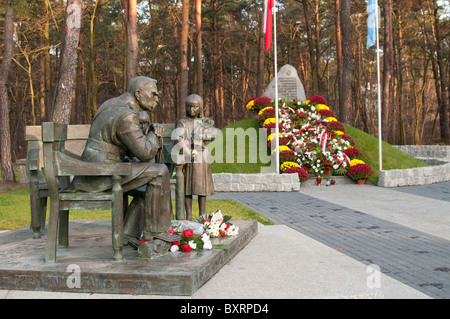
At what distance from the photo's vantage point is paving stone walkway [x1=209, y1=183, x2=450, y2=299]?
550cm

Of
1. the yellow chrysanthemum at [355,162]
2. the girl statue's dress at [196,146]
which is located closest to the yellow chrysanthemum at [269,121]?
the yellow chrysanthemum at [355,162]

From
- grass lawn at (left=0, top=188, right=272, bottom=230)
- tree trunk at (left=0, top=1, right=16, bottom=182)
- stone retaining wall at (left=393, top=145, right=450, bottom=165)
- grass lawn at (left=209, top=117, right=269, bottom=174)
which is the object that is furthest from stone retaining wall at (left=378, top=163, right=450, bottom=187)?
tree trunk at (left=0, top=1, right=16, bottom=182)

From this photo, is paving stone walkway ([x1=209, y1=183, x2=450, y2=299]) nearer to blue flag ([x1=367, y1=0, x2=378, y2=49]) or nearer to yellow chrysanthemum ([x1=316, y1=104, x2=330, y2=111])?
blue flag ([x1=367, y1=0, x2=378, y2=49])

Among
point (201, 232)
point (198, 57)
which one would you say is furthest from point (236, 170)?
point (198, 57)

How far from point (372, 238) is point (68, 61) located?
31.1ft

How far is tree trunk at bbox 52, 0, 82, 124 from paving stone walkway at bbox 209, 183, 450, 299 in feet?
17.9

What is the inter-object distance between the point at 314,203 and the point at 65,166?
7716 millimetres

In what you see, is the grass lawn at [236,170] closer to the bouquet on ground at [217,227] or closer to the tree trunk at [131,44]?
the bouquet on ground at [217,227]

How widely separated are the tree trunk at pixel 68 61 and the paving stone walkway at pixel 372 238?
5.47 meters

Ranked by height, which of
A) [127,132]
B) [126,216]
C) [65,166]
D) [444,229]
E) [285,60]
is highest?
[285,60]

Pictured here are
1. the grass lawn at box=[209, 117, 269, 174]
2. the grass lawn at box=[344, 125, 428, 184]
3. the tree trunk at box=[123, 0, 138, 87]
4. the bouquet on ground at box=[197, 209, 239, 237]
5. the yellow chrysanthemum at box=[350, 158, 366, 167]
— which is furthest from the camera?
the tree trunk at box=[123, 0, 138, 87]

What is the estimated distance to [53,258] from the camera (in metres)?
4.70
